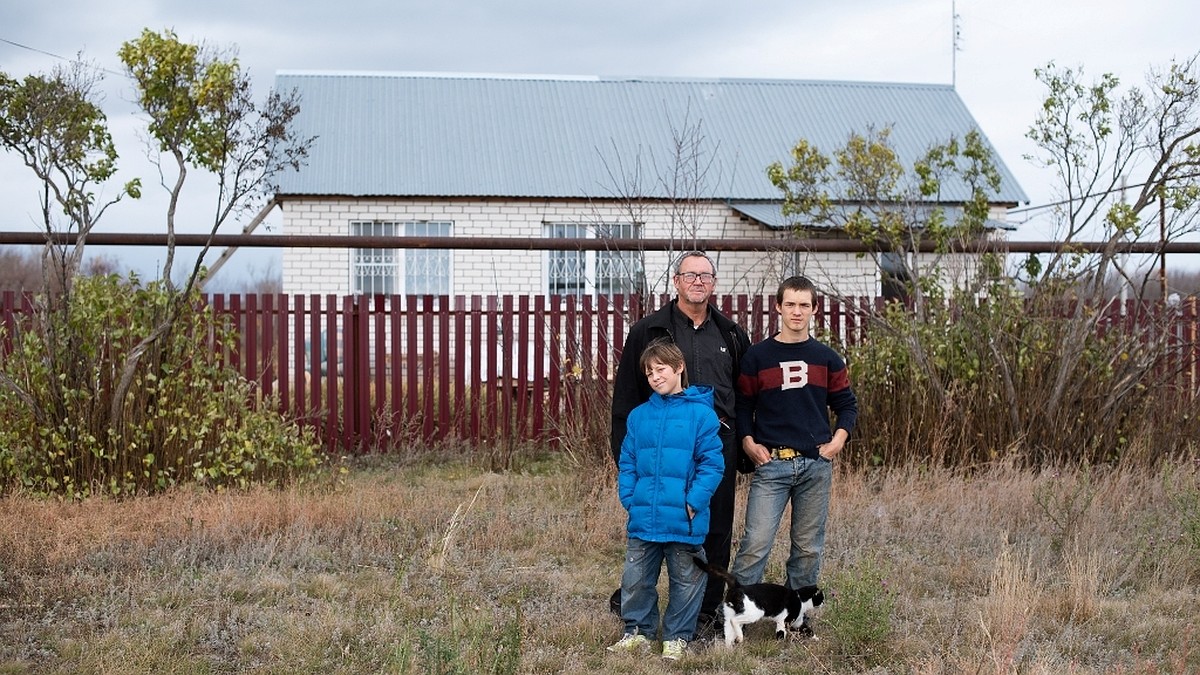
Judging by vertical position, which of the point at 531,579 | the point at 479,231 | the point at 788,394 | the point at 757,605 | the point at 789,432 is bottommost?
the point at 531,579

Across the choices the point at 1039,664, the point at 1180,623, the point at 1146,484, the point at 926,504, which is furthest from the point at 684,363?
the point at 1146,484

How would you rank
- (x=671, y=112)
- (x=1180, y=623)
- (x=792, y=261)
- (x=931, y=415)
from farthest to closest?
(x=671, y=112)
(x=792, y=261)
(x=931, y=415)
(x=1180, y=623)

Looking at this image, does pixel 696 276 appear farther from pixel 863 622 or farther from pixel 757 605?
pixel 863 622

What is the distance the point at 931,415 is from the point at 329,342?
14.2 feet

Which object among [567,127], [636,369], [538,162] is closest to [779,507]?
[636,369]

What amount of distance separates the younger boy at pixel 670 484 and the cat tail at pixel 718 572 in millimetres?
33

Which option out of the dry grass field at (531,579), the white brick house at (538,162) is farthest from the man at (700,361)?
the white brick house at (538,162)

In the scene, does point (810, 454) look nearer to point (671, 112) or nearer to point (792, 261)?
point (792, 261)

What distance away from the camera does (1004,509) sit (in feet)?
22.6

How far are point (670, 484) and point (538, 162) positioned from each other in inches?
525

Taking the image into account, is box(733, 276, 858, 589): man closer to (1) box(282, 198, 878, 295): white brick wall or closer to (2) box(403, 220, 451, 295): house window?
(1) box(282, 198, 878, 295): white brick wall

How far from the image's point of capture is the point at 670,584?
4773mm

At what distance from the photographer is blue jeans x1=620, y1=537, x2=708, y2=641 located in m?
4.72

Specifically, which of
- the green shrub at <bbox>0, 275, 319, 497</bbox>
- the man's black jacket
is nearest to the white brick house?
the green shrub at <bbox>0, 275, 319, 497</bbox>
